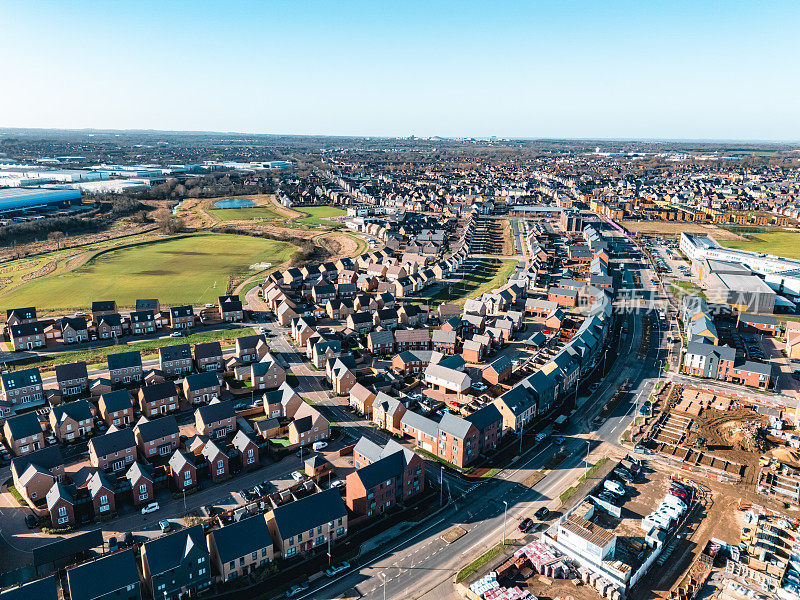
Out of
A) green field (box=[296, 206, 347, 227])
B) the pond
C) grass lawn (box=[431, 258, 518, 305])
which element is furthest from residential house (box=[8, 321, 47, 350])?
the pond

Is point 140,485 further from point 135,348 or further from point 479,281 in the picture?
point 479,281

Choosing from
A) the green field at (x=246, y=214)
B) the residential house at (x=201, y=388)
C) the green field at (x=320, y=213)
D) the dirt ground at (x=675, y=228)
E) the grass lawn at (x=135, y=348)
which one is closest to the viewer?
the residential house at (x=201, y=388)

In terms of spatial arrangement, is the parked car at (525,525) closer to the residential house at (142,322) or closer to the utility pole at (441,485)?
the utility pole at (441,485)

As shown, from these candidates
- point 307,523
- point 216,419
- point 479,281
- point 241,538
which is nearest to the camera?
point 241,538

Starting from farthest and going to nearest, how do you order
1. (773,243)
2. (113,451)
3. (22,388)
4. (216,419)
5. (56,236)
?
1. (773,243)
2. (56,236)
3. (22,388)
4. (216,419)
5. (113,451)

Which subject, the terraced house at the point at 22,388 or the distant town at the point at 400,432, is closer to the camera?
the distant town at the point at 400,432

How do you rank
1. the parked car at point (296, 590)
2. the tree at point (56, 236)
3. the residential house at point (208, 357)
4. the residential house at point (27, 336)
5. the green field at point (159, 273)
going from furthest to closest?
the tree at point (56, 236) → the green field at point (159, 273) → the residential house at point (27, 336) → the residential house at point (208, 357) → the parked car at point (296, 590)

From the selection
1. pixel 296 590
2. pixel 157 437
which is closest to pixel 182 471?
pixel 157 437

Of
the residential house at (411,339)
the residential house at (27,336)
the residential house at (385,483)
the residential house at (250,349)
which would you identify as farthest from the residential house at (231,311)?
the residential house at (385,483)

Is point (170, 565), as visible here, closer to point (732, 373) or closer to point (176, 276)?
point (732, 373)
